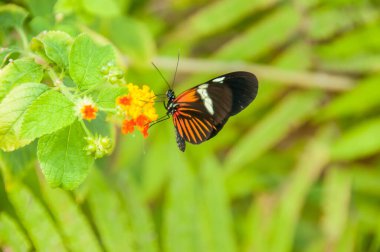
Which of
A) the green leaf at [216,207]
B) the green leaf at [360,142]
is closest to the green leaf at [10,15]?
the green leaf at [216,207]

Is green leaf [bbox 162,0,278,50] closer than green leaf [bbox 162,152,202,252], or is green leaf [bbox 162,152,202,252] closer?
green leaf [bbox 162,152,202,252]

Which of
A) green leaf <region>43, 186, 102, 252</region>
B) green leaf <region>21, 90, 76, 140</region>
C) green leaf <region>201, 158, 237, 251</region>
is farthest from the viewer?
green leaf <region>201, 158, 237, 251</region>

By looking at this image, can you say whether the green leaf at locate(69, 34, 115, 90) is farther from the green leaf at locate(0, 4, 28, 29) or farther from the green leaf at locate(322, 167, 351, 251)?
the green leaf at locate(322, 167, 351, 251)

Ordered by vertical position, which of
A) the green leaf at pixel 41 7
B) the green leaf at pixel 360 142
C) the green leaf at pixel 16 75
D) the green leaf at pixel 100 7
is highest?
the green leaf at pixel 100 7

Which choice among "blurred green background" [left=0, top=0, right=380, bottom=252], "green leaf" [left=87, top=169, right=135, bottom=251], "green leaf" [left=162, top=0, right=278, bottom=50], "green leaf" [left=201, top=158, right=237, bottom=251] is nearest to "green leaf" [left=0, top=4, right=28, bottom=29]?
"green leaf" [left=87, top=169, right=135, bottom=251]

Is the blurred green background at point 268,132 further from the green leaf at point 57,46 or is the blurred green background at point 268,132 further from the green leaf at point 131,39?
the green leaf at point 57,46

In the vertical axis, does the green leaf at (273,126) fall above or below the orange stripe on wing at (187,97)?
above

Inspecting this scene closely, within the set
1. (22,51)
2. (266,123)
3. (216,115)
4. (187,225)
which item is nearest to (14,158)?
(22,51)

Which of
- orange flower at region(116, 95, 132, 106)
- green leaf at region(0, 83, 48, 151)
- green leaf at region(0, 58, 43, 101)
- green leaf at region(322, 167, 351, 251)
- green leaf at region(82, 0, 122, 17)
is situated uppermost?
green leaf at region(82, 0, 122, 17)
